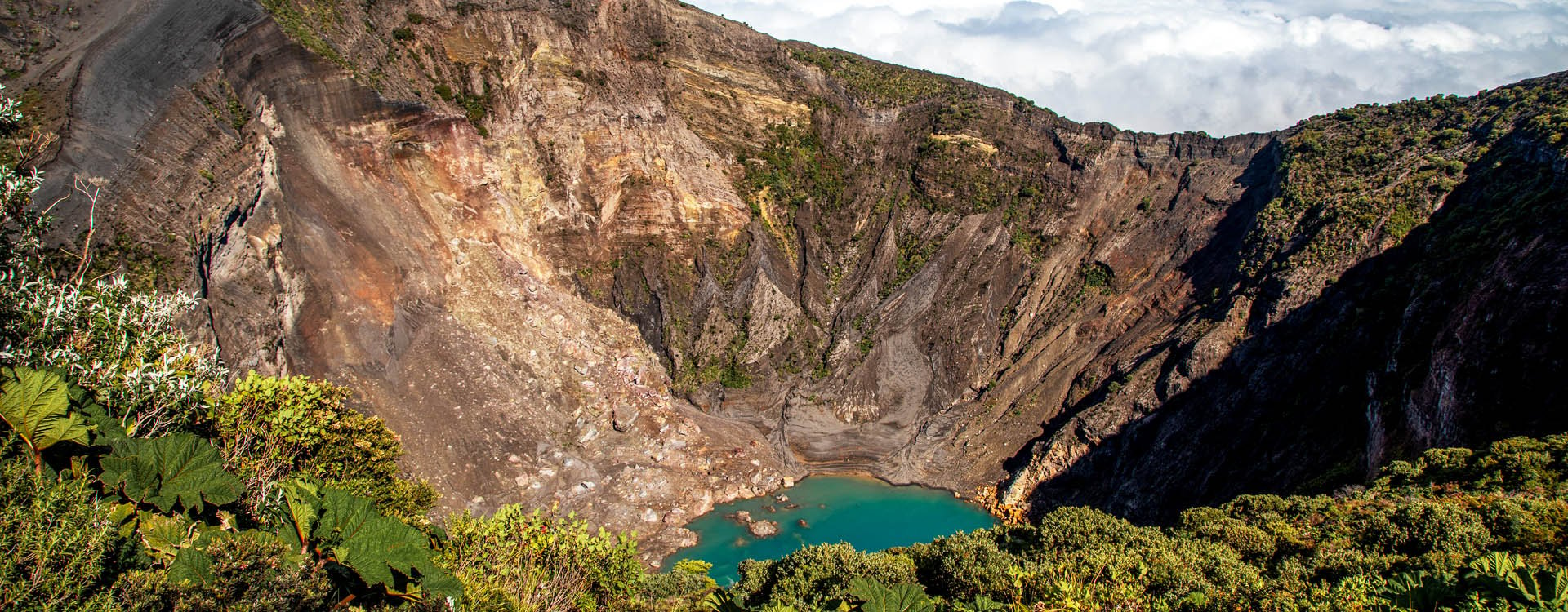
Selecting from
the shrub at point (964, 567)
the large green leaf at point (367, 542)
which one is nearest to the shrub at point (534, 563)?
the large green leaf at point (367, 542)

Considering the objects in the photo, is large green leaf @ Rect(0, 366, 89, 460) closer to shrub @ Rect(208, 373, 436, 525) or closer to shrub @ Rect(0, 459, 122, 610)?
shrub @ Rect(0, 459, 122, 610)

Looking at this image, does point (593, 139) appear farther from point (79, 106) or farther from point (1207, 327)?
point (1207, 327)

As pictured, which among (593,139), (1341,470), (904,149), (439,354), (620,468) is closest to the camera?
(1341,470)

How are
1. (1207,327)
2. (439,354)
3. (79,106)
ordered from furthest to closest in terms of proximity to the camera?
(1207,327) < (439,354) < (79,106)

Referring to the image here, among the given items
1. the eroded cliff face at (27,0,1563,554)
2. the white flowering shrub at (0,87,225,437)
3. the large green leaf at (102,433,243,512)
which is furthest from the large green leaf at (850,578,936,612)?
the eroded cliff face at (27,0,1563,554)

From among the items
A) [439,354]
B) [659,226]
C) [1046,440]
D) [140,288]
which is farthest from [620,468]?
[1046,440]

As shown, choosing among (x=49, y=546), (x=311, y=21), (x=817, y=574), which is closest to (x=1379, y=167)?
(x=817, y=574)

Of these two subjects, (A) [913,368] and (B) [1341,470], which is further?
(A) [913,368]

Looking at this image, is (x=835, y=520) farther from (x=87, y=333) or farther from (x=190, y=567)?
(x=190, y=567)
